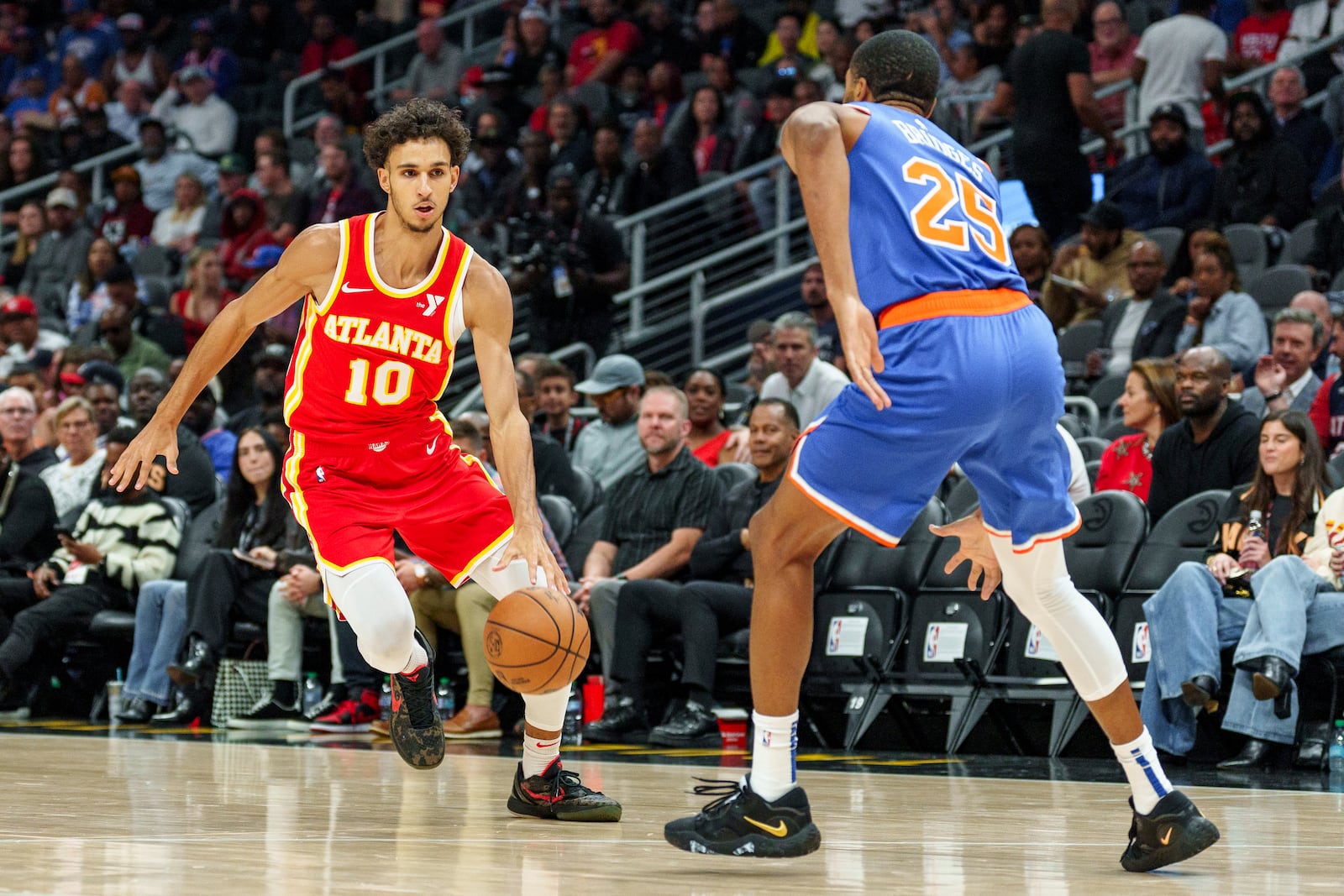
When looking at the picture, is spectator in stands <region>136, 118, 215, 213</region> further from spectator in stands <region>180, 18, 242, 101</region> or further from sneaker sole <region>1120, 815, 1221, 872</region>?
sneaker sole <region>1120, 815, 1221, 872</region>

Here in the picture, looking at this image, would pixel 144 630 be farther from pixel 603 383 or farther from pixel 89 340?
pixel 89 340

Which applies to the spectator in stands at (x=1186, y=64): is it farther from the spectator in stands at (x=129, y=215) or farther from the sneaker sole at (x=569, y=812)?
the spectator in stands at (x=129, y=215)

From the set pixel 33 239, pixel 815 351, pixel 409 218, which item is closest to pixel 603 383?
pixel 815 351

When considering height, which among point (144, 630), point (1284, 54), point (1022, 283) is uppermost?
point (1284, 54)

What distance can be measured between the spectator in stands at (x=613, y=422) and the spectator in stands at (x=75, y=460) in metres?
3.04

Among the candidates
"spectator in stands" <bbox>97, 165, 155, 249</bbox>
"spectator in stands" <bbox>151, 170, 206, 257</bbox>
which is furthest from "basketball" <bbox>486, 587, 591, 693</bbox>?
"spectator in stands" <bbox>97, 165, 155, 249</bbox>

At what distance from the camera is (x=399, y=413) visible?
526 cm

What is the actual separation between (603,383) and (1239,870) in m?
6.41

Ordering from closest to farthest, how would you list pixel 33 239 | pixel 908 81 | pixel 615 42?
pixel 908 81 < pixel 615 42 < pixel 33 239

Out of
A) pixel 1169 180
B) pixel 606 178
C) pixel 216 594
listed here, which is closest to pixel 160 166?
pixel 606 178

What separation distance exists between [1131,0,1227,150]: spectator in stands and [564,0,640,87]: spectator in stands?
503 cm

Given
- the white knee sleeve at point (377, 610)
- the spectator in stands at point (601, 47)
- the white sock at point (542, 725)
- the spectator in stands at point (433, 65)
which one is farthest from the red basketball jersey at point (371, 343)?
the spectator in stands at point (433, 65)

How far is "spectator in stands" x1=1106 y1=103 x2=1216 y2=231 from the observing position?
10883mm

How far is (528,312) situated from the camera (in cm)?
1244
